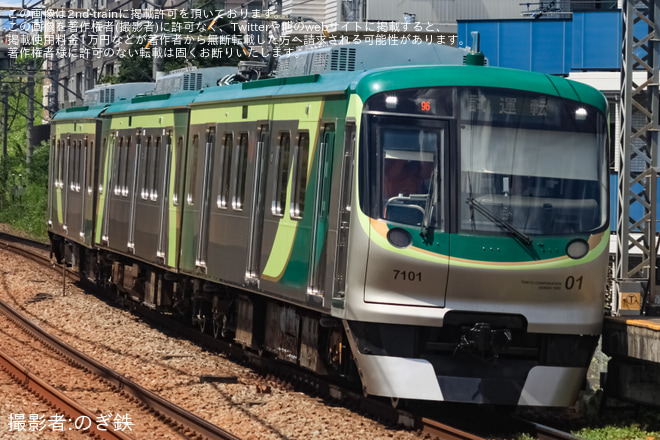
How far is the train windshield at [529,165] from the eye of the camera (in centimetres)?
985

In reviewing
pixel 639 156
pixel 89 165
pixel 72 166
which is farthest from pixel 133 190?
pixel 639 156

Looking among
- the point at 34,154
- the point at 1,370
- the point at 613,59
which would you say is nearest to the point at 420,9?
the point at 613,59

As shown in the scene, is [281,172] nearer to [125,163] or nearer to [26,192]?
[125,163]

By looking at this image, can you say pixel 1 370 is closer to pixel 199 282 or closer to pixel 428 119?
pixel 199 282

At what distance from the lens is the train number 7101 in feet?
31.9

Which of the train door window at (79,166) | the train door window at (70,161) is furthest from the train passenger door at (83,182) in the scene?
the train door window at (70,161)

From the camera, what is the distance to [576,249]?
10008 millimetres

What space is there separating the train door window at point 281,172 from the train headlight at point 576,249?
301 centimetres

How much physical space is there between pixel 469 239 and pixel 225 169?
452 centimetres

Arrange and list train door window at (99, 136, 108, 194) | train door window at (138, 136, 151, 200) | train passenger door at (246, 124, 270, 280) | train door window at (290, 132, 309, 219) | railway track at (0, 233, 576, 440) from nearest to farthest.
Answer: railway track at (0, 233, 576, 440), train door window at (290, 132, 309, 219), train passenger door at (246, 124, 270, 280), train door window at (138, 136, 151, 200), train door window at (99, 136, 108, 194)

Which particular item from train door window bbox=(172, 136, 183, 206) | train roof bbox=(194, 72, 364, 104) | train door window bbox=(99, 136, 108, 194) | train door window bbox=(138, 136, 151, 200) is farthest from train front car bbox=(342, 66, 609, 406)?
train door window bbox=(99, 136, 108, 194)

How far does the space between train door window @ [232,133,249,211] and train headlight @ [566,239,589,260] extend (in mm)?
4116

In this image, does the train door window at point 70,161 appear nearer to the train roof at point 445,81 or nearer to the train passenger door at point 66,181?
the train passenger door at point 66,181

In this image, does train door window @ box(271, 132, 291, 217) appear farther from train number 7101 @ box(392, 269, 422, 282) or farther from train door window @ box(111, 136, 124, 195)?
train door window @ box(111, 136, 124, 195)
